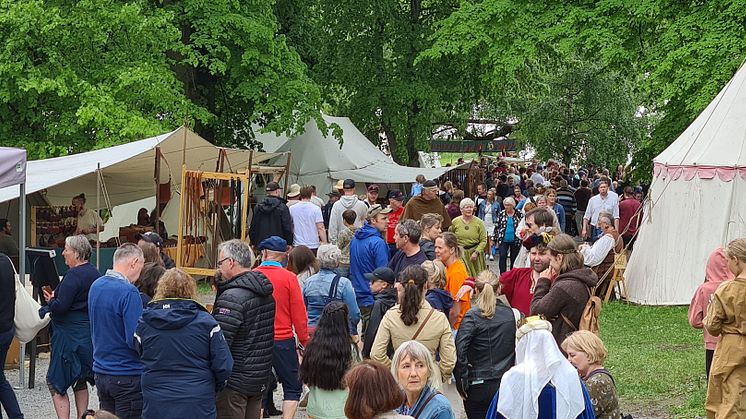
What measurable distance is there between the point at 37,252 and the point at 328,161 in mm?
14950

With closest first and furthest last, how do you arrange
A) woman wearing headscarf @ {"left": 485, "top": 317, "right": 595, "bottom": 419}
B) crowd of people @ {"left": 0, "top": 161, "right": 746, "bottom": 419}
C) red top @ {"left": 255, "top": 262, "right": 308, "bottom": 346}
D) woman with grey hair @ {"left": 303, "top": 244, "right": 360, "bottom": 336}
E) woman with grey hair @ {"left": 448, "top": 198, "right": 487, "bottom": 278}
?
1. woman wearing headscarf @ {"left": 485, "top": 317, "right": 595, "bottom": 419}
2. crowd of people @ {"left": 0, "top": 161, "right": 746, "bottom": 419}
3. red top @ {"left": 255, "top": 262, "right": 308, "bottom": 346}
4. woman with grey hair @ {"left": 303, "top": 244, "right": 360, "bottom": 336}
5. woman with grey hair @ {"left": 448, "top": 198, "right": 487, "bottom": 278}

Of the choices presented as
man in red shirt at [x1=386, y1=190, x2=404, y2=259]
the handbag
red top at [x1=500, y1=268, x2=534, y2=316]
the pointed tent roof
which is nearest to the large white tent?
the pointed tent roof

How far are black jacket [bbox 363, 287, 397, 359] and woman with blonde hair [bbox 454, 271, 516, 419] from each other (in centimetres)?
86

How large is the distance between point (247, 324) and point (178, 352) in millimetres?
876

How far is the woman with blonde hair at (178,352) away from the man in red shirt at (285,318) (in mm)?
1744

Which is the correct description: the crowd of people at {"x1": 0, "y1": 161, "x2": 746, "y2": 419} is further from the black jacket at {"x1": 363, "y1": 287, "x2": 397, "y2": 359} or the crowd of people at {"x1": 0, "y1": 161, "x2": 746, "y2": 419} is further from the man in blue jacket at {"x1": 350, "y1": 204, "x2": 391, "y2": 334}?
the man in blue jacket at {"x1": 350, "y1": 204, "x2": 391, "y2": 334}

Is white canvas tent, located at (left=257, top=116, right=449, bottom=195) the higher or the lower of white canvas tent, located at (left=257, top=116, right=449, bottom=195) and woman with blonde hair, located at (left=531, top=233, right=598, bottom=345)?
the higher

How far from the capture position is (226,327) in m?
7.89

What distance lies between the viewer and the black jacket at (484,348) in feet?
26.2

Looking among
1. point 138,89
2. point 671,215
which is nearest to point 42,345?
point 138,89

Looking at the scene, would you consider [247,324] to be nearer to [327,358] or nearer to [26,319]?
[327,358]

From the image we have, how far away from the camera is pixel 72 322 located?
30.5 ft

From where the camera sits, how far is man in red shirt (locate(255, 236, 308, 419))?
9.14 metres

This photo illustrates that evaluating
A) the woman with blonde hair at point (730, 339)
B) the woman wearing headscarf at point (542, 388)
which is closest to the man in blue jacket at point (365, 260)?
the woman with blonde hair at point (730, 339)
